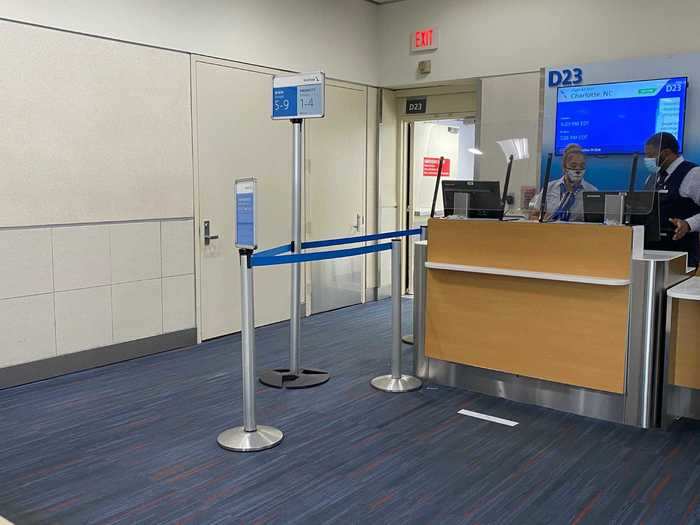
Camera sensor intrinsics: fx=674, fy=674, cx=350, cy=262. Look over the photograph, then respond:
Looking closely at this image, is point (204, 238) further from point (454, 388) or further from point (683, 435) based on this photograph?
point (683, 435)

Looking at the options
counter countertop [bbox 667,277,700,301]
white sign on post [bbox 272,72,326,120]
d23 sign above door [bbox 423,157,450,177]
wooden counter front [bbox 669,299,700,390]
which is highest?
white sign on post [bbox 272,72,326,120]

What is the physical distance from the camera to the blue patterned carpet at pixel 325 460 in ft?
9.69

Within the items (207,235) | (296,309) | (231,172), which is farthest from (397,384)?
(231,172)

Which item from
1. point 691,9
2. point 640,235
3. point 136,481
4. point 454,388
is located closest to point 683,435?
point 640,235

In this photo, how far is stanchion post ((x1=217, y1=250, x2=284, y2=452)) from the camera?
3537mm

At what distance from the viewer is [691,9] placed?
18.5 feet

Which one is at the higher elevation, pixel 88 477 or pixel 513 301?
pixel 513 301

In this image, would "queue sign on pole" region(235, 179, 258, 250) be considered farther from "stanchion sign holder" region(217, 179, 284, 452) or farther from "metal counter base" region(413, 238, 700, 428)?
"metal counter base" region(413, 238, 700, 428)

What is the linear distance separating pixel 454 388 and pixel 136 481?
225 cm

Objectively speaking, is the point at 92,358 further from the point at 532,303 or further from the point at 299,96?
the point at 532,303

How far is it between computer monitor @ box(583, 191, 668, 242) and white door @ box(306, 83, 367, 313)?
3462 mm

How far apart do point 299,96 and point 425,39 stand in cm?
329

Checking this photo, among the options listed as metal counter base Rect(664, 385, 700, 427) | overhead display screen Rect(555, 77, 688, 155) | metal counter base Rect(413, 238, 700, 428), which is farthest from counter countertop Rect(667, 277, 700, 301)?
overhead display screen Rect(555, 77, 688, 155)

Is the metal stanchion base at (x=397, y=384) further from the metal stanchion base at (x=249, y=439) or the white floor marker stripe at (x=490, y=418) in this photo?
the metal stanchion base at (x=249, y=439)
